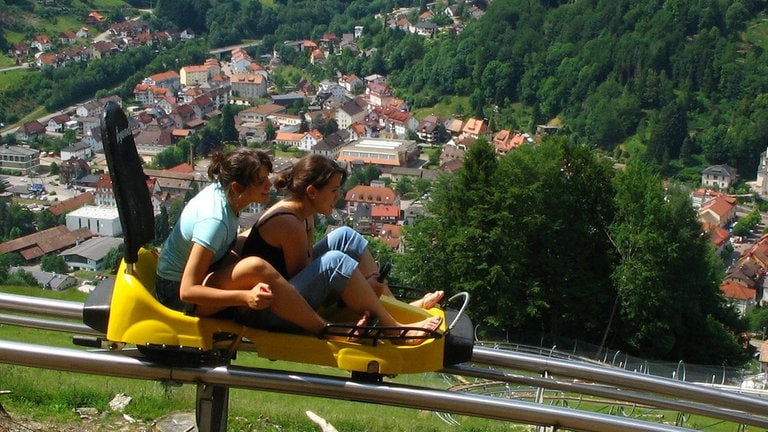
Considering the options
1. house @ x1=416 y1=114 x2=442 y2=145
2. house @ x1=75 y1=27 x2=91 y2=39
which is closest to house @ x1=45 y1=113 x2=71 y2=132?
house @ x1=75 y1=27 x2=91 y2=39

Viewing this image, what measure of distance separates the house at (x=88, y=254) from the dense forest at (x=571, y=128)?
93.3ft

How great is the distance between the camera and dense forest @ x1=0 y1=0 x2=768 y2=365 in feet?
47.3

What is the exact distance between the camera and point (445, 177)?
15.8 meters

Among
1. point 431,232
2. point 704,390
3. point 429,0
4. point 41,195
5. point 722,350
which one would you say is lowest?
point 41,195

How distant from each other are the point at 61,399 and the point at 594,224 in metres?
11.7

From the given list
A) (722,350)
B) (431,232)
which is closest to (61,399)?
(431,232)

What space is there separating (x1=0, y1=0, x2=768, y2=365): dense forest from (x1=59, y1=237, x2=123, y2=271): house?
2844 centimetres

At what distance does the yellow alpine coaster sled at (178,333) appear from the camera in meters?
3.15

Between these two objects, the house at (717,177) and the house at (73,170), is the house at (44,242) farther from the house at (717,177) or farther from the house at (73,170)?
the house at (717,177)

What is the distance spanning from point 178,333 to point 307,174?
77 centimetres

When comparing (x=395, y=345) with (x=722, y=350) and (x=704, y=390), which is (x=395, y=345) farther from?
(x=722, y=350)

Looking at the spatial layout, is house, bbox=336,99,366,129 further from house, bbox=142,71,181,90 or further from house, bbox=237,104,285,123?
house, bbox=142,71,181,90

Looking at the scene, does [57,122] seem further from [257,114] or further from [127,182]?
[127,182]

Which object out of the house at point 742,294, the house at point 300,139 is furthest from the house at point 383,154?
the house at point 742,294
